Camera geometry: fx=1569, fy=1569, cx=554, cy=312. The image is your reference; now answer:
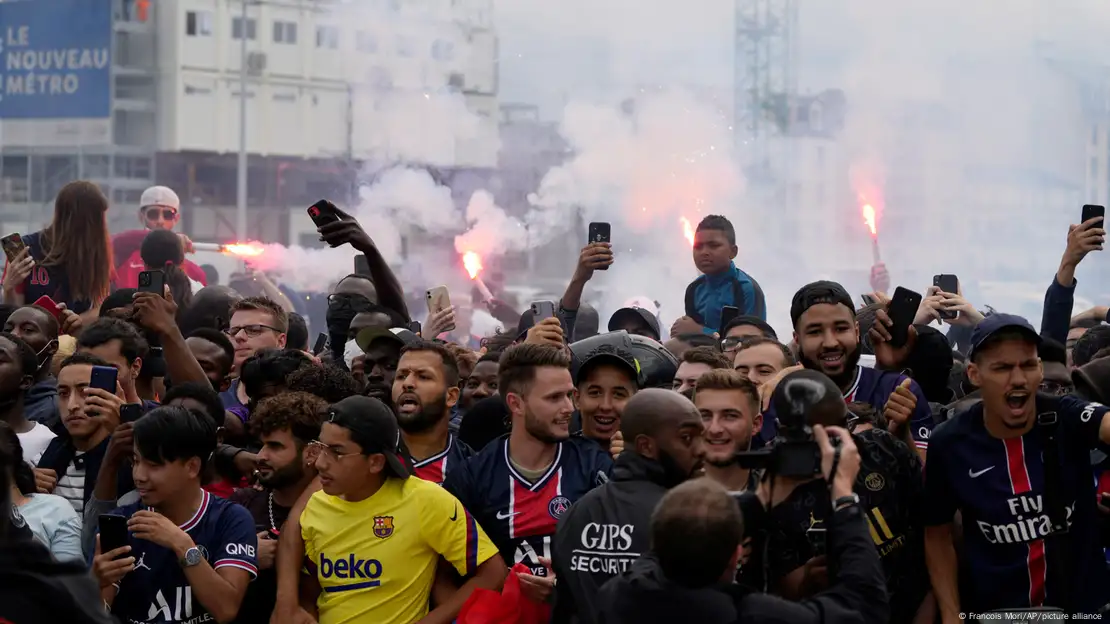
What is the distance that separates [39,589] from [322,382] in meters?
3.22

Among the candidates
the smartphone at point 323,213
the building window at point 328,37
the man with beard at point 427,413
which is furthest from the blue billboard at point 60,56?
the man with beard at point 427,413

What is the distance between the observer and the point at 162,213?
37.9 ft

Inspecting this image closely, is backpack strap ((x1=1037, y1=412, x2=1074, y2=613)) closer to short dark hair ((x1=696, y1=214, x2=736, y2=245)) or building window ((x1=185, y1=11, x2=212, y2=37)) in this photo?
short dark hair ((x1=696, y1=214, x2=736, y2=245))

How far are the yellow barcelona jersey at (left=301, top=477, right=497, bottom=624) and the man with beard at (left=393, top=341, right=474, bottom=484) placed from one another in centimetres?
Result: 66

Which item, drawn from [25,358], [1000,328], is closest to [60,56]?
[25,358]

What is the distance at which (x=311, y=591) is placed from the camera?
210 inches

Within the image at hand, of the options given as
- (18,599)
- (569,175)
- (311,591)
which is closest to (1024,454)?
(311,591)

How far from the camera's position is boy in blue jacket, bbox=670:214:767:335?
29.5 ft

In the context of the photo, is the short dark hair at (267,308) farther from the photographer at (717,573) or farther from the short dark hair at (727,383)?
the photographer at (717,573)

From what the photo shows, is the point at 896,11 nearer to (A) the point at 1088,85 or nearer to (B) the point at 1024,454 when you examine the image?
(A) the point at 1088,85

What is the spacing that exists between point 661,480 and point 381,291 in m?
3.40

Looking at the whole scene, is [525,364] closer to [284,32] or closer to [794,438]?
[794,438]

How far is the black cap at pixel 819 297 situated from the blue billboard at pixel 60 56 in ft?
99.2

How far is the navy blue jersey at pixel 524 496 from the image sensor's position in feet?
17.6
